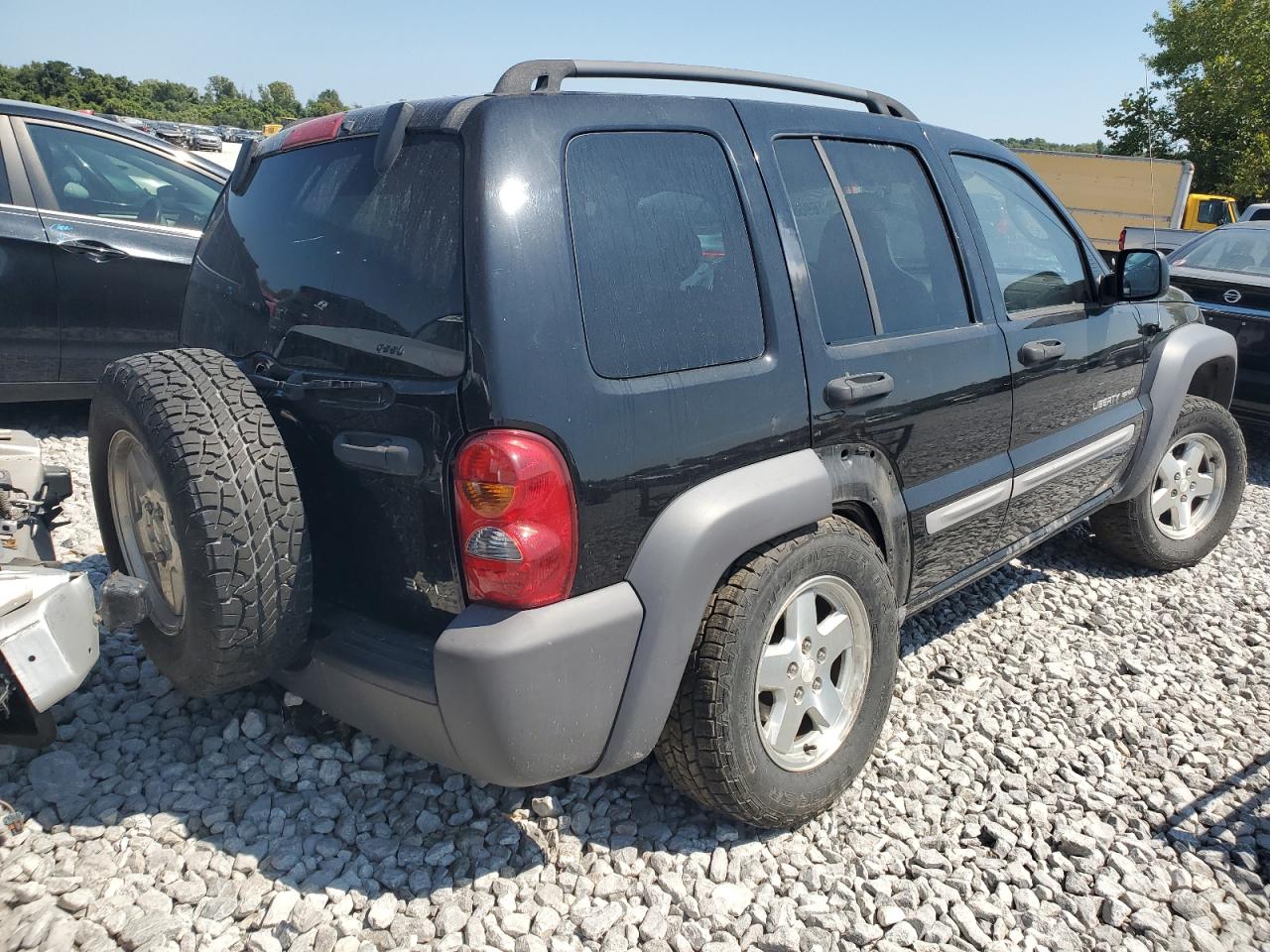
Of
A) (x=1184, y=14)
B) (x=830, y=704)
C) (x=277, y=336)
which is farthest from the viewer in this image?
(x=1184, y=14)

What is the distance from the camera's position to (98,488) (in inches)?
107

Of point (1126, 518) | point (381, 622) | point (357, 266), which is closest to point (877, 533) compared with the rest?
point (381, 622)

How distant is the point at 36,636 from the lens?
2.25 m

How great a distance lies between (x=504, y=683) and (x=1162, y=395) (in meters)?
3.42

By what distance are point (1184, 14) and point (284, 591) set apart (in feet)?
118

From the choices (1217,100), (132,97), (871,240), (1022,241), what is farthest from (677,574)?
(132,97)

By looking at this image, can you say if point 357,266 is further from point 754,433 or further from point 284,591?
point 754,433

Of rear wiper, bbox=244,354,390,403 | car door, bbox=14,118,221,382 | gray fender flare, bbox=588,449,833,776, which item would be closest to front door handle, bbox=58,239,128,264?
car door, bbox=14,118,221,382

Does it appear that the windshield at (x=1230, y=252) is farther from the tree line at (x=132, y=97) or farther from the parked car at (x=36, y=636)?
the tree line at (x=132, y=97)

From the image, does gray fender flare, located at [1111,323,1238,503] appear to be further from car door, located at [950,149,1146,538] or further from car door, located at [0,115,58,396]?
car door, located at [0,115,58,396]

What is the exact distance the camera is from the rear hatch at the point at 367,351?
2.05m

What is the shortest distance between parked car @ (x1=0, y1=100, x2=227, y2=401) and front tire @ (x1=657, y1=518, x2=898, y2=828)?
165 inches

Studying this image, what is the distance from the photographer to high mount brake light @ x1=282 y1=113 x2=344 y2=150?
249cm

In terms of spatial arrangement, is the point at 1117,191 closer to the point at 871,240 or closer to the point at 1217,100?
the point at 1217,100
